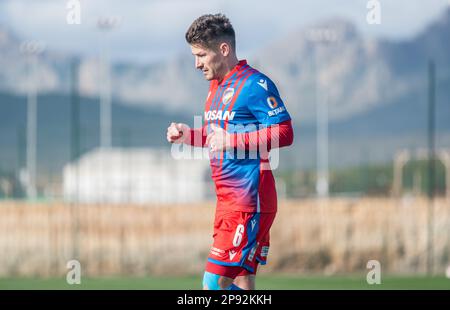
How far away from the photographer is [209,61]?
5609mm

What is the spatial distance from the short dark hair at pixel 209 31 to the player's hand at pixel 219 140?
0.46m

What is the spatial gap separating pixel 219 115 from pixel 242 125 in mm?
138

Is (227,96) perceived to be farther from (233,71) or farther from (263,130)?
(263,130)

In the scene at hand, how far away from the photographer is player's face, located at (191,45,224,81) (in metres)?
5.59

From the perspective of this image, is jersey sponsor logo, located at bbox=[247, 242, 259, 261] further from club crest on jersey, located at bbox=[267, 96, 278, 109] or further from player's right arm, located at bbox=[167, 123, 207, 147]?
club crest on jersey, located at bbox=[267, 96, 278, 109]

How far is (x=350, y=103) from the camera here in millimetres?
175500

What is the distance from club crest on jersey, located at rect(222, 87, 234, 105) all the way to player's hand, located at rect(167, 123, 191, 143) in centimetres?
25

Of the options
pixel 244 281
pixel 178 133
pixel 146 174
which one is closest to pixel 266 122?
pixel 178 133

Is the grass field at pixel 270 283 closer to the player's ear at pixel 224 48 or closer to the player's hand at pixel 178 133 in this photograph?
the player's hand at pixel 178 133

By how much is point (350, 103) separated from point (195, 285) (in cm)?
16374

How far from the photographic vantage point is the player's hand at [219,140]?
5.48m

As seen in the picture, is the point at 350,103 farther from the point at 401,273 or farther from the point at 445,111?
the point at 401,273

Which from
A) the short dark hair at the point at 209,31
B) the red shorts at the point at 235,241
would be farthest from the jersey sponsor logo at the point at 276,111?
the red shorts at the point at 235,241
